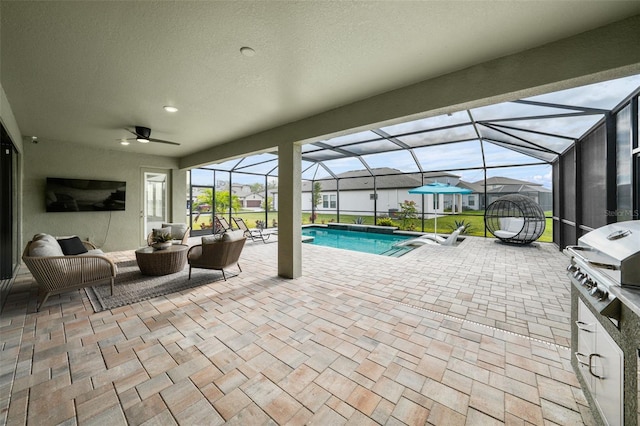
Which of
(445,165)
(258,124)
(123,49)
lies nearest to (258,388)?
(123,49)

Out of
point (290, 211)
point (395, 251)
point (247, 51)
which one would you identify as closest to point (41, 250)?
point (290, 211)

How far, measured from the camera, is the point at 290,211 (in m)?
4.30

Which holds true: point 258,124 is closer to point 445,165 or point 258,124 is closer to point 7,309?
point 7,309

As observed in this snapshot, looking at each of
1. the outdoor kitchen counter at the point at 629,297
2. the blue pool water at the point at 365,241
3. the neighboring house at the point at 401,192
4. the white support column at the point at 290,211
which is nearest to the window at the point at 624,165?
the outdoor kitchen counter at the point at 629,297

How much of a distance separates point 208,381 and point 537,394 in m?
2.33

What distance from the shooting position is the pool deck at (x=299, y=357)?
1589 mm

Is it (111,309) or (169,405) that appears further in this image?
(111,309)

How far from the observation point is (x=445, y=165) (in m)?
9.07

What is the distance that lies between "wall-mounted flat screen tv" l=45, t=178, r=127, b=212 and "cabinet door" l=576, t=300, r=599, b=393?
8.60 metres

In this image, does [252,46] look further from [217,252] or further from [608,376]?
[608,376]

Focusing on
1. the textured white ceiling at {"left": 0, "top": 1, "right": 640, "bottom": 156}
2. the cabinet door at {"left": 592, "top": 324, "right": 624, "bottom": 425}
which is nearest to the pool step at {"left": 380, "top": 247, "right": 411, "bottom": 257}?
the textured white ceiling at {"left": 0, "top": 1, "right": 640, "bottom": 156}

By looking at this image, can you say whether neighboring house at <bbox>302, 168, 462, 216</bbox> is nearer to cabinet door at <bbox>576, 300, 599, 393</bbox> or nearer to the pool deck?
the pool deck

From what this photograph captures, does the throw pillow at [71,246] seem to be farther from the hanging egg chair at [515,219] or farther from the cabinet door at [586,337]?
the hanging egg chair at [515,219]

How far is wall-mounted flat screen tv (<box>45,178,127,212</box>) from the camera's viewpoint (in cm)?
554
